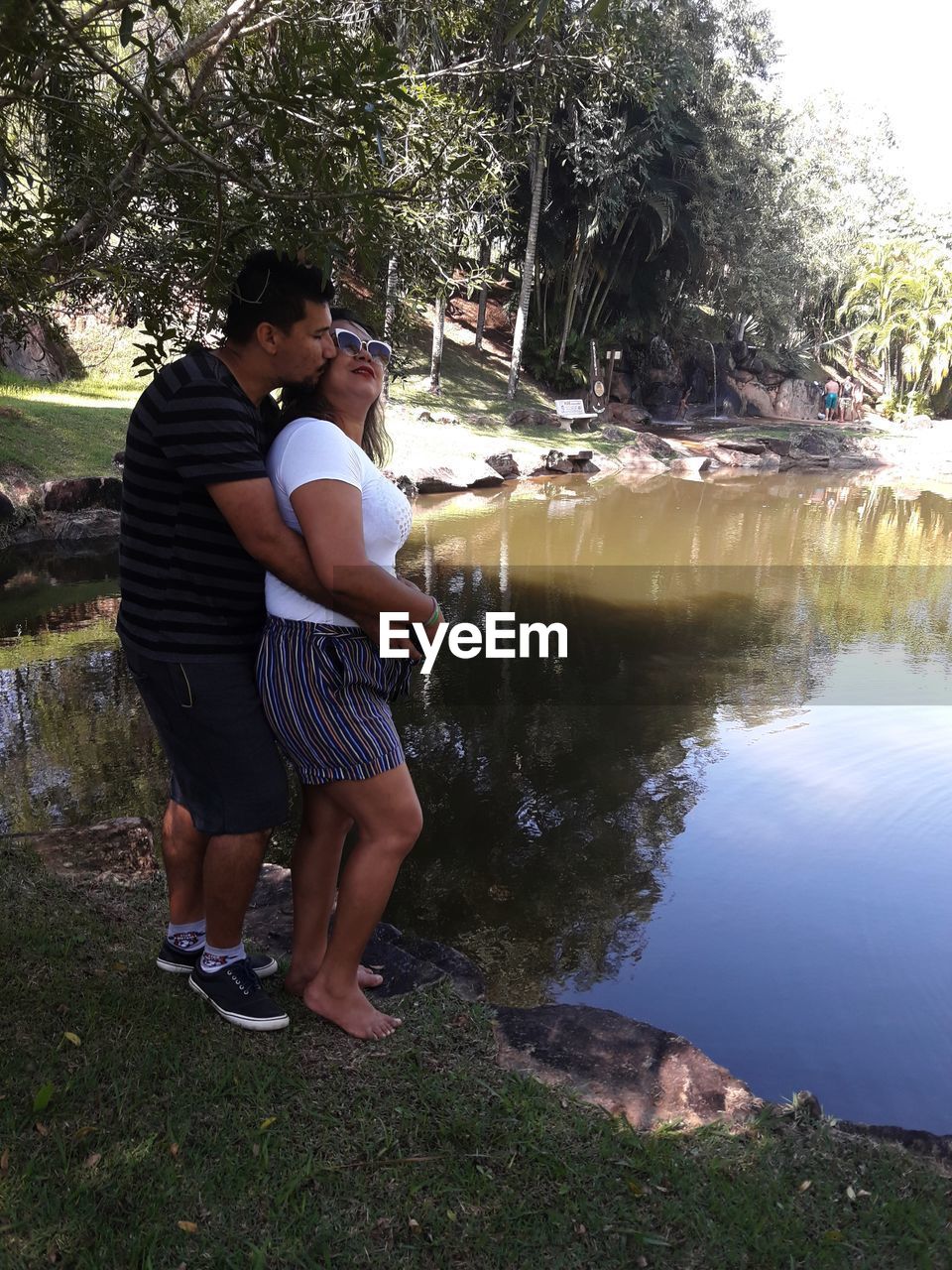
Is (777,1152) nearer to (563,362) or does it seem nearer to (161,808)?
(161,808)

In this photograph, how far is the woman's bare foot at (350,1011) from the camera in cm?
268

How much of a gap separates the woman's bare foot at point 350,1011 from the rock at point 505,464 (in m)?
16.1

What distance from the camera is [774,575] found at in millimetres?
11508

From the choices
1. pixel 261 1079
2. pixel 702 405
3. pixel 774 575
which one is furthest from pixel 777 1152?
pixel 702 405

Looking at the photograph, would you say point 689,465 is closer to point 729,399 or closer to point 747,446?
point 747,446

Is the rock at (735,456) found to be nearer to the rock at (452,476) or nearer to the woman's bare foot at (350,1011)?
the rock at (452,476)

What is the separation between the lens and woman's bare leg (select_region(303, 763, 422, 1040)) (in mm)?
2547

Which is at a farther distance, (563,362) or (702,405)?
(702,405)

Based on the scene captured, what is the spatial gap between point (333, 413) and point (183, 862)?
48.9 inches

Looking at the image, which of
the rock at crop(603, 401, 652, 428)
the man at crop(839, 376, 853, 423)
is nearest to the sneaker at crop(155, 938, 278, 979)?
the rock at crop(603, 401, 652, 428)

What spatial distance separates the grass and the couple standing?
0.66ft

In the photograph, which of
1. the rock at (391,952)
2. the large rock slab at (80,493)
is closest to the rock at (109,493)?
the large rock slab at (80,493)

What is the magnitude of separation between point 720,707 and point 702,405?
1119 inches

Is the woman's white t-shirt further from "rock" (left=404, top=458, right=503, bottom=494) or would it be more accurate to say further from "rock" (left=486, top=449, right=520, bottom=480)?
"rock" (left=486, top=449, right=520, bottom=480)
